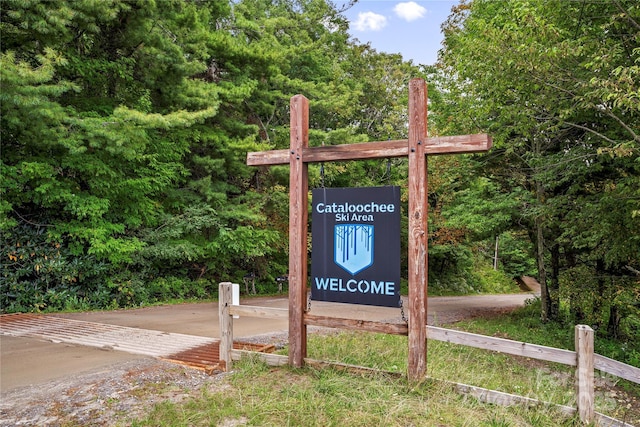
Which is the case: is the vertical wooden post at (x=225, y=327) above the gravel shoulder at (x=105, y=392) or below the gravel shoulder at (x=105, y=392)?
above

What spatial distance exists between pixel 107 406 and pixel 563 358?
411 cm

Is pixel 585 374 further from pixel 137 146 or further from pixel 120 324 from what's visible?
pixel 137 146

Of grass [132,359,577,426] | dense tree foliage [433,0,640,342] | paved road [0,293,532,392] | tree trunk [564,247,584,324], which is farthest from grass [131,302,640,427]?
tree trunk [564,247,584,324]

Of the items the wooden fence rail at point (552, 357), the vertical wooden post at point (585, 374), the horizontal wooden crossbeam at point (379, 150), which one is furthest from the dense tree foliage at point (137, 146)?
the vertical wooden post at point (585, 374)

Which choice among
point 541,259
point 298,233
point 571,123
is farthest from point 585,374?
point 541,259

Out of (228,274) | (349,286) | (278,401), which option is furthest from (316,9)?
(278,401)

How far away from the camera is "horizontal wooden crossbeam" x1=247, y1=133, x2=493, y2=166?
167 inches

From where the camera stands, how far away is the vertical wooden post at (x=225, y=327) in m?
5.21

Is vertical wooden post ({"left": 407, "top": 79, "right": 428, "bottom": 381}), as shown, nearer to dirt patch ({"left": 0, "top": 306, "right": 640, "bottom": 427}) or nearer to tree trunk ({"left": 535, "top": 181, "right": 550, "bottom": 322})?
dirt patch ({"left": 0, "top": 306, "right": 640, "bottom": 427})

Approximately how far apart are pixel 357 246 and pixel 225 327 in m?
1.91

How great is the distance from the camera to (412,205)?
176 inches

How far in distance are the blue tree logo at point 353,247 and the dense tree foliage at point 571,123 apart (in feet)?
10.9

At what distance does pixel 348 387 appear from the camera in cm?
435

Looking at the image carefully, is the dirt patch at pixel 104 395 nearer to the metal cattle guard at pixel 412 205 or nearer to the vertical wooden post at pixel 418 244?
the metal cattle guard at pixel 412 205
